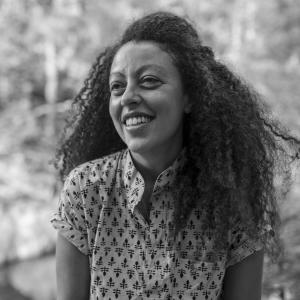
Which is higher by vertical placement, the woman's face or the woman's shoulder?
the woman's face

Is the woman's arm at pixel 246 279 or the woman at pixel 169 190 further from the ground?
the woman at pixel 169 190

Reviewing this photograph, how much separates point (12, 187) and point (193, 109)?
8015 millimetres

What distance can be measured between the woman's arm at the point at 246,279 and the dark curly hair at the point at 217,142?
0.06 metres

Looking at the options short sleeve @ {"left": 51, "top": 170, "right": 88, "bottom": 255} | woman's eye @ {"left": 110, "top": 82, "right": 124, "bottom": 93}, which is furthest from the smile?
short sleeve @ {"left": 51, "top": 170, "right": 88, "bottom": 255}

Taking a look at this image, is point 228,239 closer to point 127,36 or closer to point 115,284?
point 115,284

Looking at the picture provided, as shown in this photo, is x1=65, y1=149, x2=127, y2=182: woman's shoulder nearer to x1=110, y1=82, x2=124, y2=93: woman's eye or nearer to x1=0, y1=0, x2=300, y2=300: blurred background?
x1=110, y1=82, x2=124, y2=93: woman's eye

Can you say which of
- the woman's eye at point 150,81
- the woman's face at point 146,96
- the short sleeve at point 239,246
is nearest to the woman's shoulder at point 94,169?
the woman's face at point 146,96

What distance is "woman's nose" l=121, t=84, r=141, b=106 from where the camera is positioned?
A: 49.2 inches

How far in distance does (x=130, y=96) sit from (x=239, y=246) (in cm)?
53

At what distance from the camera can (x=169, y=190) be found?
1334mm

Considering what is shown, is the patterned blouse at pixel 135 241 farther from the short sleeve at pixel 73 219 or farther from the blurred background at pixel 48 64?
the blurred background at pixel 48 64

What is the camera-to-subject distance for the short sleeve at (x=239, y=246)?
130cm

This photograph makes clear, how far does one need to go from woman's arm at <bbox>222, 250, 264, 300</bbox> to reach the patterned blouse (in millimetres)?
29

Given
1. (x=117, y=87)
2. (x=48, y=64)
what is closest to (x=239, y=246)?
(x=117, y=87)
